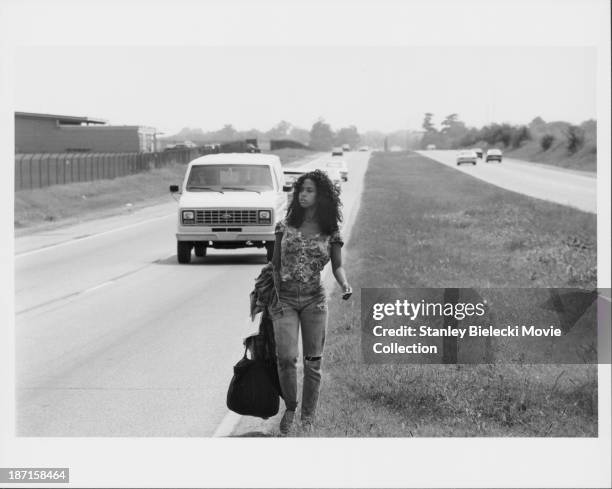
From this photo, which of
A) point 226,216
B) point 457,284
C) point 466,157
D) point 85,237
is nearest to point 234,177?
point 226,216

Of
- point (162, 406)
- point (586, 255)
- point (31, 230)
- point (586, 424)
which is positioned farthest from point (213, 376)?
point (31, 230)

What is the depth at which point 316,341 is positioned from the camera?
7.05 m

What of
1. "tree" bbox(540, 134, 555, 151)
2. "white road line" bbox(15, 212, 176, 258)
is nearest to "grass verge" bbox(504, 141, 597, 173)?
"tree" bbox(540, 134, 555, 151)

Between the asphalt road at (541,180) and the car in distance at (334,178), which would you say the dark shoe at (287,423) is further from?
the asphalt road at (541,180)

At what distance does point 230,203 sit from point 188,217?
31.0 inches

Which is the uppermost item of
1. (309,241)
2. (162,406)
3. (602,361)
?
(309,241)

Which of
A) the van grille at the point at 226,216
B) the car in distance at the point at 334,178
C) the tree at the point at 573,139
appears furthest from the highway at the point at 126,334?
the tree at the point at 573,139

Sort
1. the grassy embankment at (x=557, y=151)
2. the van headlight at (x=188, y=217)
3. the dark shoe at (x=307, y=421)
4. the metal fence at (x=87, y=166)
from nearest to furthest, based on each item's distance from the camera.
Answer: the dark shoe at (x=307, y=421), the van headlight at (x=188, y=217), the metal fence at (x=87, y=166), the grassy embankment at (x=557, y=151)

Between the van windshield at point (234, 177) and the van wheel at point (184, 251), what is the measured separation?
3.29 feet

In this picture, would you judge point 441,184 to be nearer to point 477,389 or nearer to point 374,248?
point 374,248

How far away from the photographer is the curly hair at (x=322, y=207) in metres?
7.09

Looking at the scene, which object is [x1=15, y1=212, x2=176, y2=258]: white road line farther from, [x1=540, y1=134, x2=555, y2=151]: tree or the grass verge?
[x1=540, y1=134, x2=555, y2=151]: tree

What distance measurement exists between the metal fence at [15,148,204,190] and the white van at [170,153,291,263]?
16.0 meters

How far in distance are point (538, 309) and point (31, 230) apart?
69.3ft
